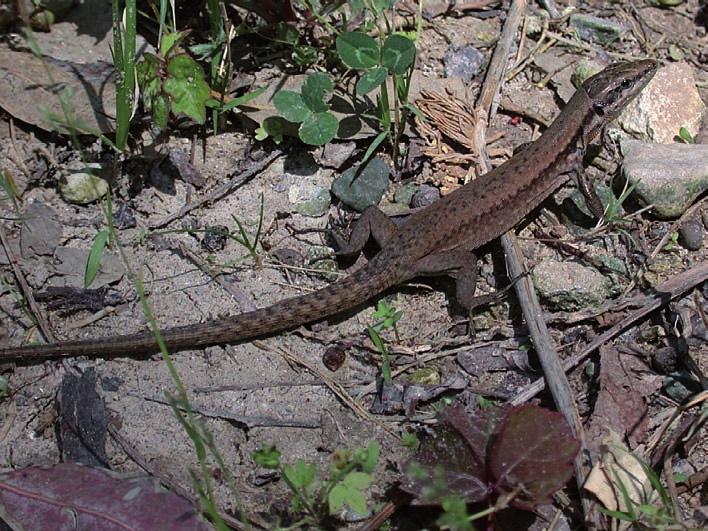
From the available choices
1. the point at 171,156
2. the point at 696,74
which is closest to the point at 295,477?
the point at 171,156

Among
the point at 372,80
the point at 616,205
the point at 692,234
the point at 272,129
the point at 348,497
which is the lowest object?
the point at 348,497

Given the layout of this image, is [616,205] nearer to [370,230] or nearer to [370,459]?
[370,230]

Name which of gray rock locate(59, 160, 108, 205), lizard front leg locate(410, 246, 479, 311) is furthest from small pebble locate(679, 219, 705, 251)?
gray rock locate(59, 160, 108, 205)

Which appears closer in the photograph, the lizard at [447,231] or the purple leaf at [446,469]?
the purple leaf at [446,469]

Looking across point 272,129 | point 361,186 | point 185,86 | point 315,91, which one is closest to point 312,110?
point 315,91

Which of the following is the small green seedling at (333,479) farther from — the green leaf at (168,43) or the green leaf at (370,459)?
the green leaf at (168,43)

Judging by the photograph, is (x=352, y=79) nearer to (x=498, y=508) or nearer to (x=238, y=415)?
(x=238, y=415)

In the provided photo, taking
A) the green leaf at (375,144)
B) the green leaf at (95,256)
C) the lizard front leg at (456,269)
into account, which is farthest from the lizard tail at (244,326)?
the green leaf at (375,144)
